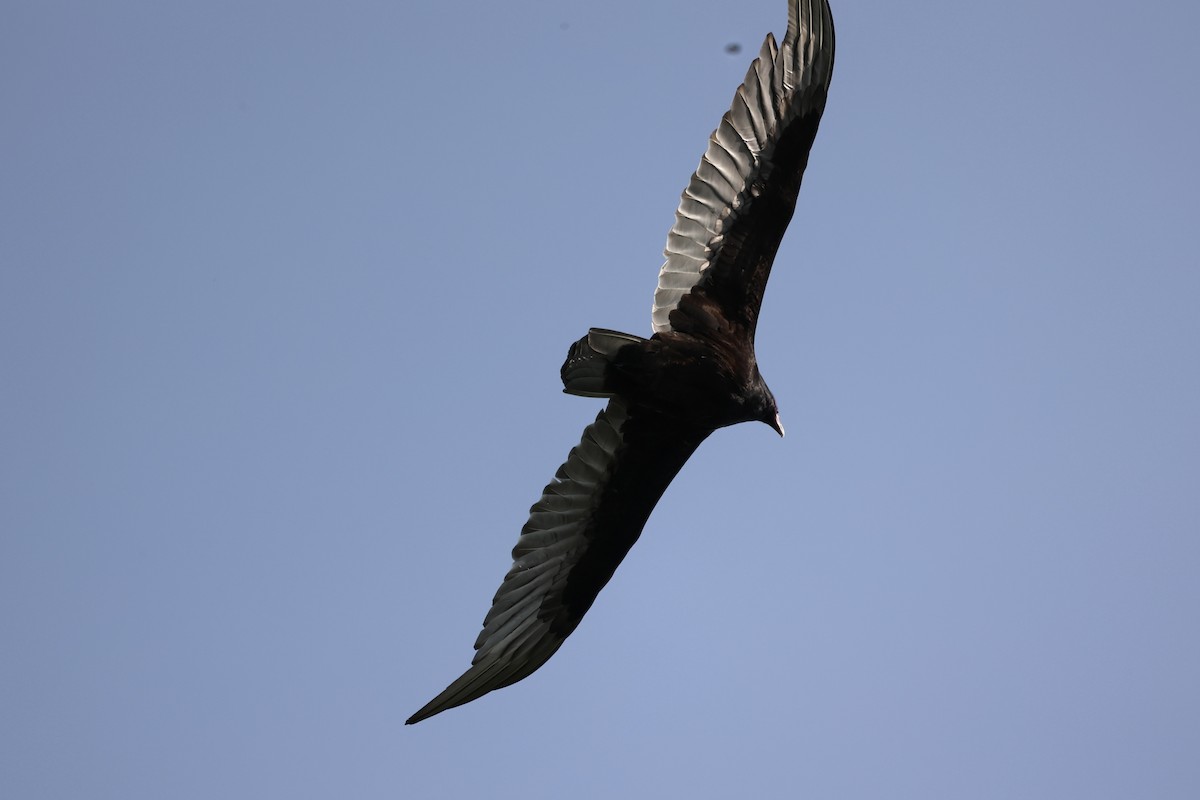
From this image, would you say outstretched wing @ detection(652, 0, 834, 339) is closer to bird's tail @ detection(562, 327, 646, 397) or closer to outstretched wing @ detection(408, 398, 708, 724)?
bird's tail @ detection(562, 327, 646, 397)

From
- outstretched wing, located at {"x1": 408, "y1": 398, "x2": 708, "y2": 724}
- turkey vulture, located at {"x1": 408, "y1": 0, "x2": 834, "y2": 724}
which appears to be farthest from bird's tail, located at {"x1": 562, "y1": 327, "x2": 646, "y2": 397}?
outstretched wing, located at {"x1": 408, "y1": 398, "x2": 708, "y2": 724}

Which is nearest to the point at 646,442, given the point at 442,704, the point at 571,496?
the point at 571,496

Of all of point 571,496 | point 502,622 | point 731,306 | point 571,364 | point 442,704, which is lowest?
point 442,704

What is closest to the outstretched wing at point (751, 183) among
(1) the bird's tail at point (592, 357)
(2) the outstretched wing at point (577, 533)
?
(1) the bird's tail at point (592, 357)

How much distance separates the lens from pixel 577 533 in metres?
11.2

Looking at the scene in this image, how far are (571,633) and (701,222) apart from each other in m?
3.62

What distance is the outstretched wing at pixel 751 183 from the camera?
34.8 feet

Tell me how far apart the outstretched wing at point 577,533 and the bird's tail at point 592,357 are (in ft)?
1.88

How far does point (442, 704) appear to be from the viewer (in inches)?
415

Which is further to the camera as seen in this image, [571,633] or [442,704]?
[571,633]

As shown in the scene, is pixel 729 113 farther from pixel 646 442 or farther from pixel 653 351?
pixel 646 442

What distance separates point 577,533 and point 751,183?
321cm

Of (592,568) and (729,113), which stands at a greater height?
(729,113)

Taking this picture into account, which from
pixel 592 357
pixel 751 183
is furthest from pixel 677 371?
pixel 751 183
